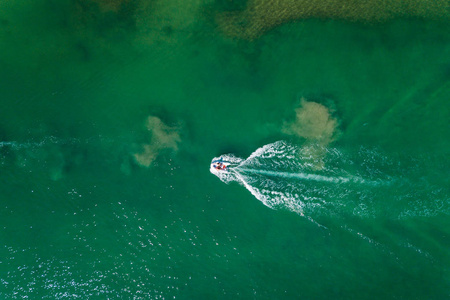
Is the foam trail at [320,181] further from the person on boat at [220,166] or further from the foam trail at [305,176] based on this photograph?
the person on boat at [220,166]

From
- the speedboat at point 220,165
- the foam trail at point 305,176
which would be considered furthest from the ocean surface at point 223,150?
the speedboat at point 220,165

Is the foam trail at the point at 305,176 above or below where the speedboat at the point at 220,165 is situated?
below

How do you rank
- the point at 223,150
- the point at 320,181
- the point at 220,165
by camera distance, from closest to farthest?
the point at 320,181 → the point at 220,165 → the point at 223,150

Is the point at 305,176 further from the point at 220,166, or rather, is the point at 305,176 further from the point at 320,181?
the point at 220,166

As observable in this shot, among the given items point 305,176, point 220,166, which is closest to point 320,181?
point 305,176

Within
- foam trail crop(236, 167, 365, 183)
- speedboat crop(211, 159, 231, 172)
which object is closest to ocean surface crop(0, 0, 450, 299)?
foam trail crop(236, 167, 365, 183)

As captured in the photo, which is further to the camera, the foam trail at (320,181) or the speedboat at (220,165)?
the speedboat at (220,165)

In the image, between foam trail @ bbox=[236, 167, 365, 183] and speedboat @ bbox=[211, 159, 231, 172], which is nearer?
foam trail @ bbox=[236, 167, 365, 183]

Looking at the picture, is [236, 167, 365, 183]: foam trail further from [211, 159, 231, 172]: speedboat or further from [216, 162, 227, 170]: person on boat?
[216, 162, 227, 170]: person on boat

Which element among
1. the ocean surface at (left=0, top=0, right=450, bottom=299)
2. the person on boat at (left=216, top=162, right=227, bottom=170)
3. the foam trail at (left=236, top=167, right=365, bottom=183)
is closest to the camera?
the ocean surface at (left=0, top=0, right=450, bottom=299)
